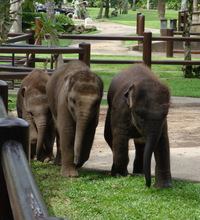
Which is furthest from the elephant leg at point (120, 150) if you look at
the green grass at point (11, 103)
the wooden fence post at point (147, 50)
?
the wooden fence post at point (147, 50)

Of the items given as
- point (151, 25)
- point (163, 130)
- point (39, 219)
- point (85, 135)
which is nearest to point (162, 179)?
point (163, 130)

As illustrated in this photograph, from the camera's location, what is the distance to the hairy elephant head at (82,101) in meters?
6.19

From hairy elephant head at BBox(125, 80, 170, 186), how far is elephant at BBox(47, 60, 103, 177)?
0.62 metres

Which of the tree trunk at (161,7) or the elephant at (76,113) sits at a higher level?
the tree trunk at (161,7)

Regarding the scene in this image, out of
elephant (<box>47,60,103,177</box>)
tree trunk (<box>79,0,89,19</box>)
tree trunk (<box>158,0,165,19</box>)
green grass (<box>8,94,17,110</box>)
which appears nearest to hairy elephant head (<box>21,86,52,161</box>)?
elephant (<box>47,60,103,177</box>)

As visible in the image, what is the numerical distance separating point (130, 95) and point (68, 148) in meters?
1.09

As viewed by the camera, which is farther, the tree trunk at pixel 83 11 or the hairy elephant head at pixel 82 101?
the tree trunk at pixel 83 11

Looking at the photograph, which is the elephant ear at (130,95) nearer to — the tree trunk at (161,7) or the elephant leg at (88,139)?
the elephant leg at (88,139)

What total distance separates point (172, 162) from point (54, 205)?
2.50 m

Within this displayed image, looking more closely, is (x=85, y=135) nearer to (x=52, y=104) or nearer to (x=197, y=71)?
(x=52, y=104)

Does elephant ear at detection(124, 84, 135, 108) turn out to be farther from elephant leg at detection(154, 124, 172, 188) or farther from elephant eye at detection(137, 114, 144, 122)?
elephant leg at detection(154, 124, 172, 188)

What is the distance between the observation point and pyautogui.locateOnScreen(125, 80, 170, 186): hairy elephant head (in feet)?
18.4

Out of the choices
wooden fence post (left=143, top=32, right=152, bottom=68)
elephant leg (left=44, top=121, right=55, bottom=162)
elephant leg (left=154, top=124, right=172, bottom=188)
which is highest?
wooden fence post (left=143, top=32, right=152, bottom=68)

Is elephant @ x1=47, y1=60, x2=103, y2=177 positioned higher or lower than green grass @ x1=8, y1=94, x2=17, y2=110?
higher
